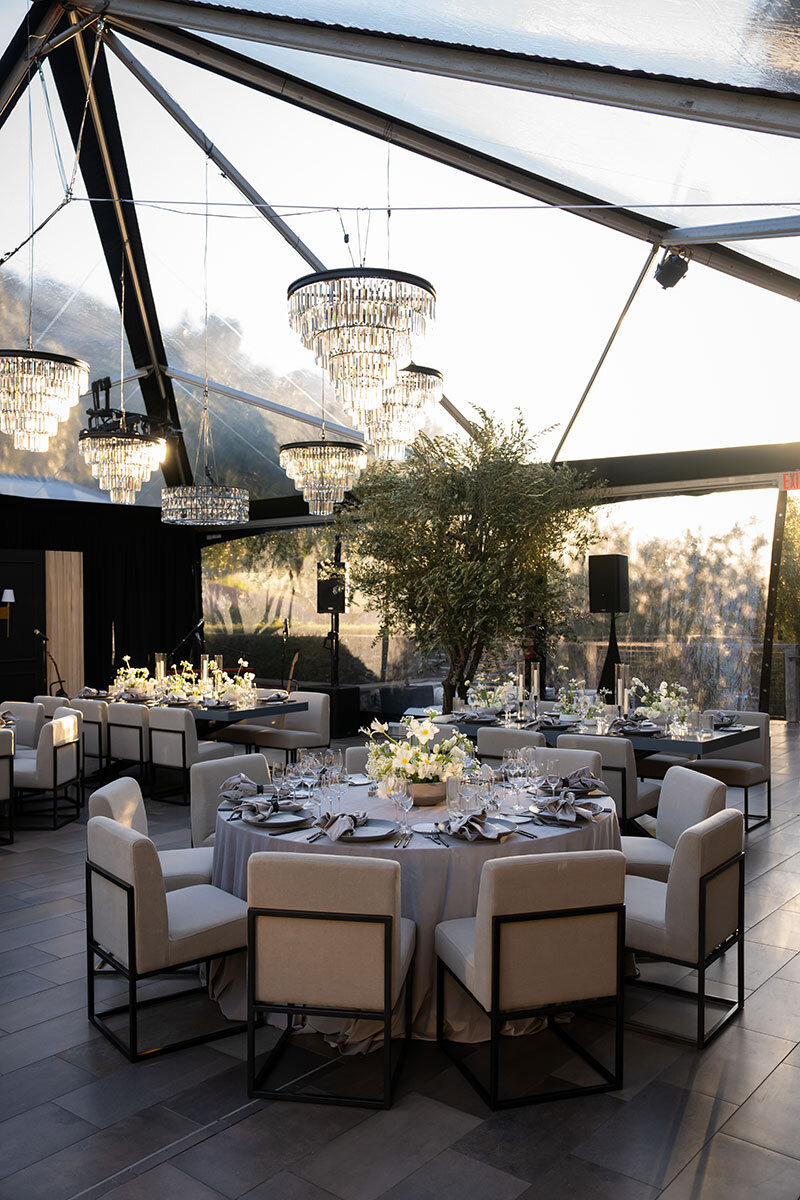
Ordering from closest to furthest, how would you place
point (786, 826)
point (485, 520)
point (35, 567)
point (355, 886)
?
point (355, 886), point (786, 826), point (485, 520), point (35, 567)

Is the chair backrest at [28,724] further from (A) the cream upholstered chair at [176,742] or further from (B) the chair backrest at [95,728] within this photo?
(A) the cream upholstered chair at [176,742]

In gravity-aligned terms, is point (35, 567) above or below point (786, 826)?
above

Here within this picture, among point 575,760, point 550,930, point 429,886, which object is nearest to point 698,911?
point 550,930

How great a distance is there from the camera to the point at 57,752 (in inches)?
282

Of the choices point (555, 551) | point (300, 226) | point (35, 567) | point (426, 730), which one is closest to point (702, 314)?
point (555, 551)

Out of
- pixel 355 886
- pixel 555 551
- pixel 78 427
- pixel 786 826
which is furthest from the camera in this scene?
pixel 78 427

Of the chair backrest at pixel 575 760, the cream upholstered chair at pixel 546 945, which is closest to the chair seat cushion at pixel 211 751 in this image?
the chair backrest at pixel 575 760

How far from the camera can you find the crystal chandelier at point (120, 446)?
24.0ft

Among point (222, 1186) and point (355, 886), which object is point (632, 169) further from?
point (222, 1186)

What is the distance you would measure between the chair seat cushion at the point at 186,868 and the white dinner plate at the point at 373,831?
2.93 feet

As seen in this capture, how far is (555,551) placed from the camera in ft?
29.6

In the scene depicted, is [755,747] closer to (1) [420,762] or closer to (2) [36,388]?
(1) [420,762]

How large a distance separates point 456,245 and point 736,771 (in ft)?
18.7

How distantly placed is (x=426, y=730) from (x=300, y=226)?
22.1 feet
